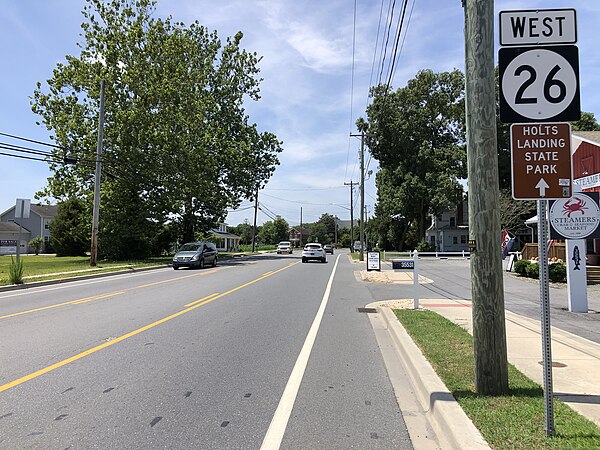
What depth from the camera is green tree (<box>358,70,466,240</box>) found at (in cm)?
4878

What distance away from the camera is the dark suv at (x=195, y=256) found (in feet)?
88.3

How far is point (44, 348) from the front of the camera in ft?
23.4

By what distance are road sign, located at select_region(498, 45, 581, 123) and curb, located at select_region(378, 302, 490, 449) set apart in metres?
2.62

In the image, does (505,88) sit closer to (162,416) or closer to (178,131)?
(162,416)

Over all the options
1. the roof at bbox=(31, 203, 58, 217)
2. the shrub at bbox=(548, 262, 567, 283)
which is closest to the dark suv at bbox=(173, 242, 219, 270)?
the shrub at bbox=(548, 262, 567, 283)

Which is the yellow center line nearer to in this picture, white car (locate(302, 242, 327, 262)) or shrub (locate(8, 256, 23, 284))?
shrub (locate(8, 256, 23, 284))

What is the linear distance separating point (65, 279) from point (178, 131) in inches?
724

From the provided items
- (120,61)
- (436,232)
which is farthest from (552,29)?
(436,232)

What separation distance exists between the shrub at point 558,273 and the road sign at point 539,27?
15758 millimetres

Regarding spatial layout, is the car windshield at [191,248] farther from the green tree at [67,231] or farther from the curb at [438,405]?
the green tree at [67,231]

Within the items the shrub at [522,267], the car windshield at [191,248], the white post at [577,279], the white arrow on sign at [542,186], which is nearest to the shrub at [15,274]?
the car windshield at [191,248]

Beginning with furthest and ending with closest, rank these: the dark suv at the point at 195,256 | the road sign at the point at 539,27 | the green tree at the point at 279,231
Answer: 1. the green tree at the point at 279,231
2. the dark suv at the point at 195,256
3. the road sign at the point at 539,27

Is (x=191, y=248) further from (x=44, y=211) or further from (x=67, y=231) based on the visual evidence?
(x=44, y=211)

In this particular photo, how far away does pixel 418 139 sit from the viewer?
5109cm
